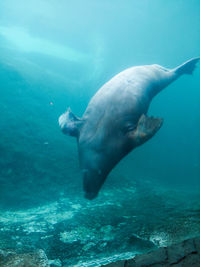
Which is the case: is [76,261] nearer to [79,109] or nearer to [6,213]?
[6,213]

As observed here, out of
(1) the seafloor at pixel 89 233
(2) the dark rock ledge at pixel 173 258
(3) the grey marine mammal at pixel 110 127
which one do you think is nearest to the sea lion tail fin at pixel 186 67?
(3) the grey marine mammal at pixel 110 127

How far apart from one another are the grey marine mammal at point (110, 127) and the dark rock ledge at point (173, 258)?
4.41ft

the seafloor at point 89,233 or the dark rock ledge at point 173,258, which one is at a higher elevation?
the seafloor at point 89,233

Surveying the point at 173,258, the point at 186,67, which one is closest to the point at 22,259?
the point at 173,258

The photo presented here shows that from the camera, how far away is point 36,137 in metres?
9.58

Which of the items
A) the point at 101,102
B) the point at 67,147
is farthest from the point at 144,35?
the point at 101,102

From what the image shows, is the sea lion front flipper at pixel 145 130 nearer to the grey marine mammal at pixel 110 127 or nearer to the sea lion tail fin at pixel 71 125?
the grey marine mammal at pixel 110 127

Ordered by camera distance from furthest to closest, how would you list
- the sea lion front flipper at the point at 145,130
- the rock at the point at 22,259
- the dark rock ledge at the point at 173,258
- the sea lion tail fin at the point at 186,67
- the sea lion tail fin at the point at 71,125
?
1. the sea lion tail fin at the point at 186,67
2. the sea lion tail fin at the point at 71,125
3. the sea lion front flipper at the point at 145,130
4. the rock at the point at 22,259
5. the dark rock ledge at the point at 173,258

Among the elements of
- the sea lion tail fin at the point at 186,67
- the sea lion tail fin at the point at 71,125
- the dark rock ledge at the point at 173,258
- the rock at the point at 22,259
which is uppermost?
the sea lion tail fin at the point at 186,67

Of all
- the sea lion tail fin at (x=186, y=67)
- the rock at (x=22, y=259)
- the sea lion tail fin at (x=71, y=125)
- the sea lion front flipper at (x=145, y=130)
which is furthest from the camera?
the sea lion tail fin at (x=186, y=67)

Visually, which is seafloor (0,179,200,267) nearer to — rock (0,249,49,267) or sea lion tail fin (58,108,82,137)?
rock (0,249,49,267)

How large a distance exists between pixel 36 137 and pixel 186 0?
59.6 feet

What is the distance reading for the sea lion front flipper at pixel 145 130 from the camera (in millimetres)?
2791

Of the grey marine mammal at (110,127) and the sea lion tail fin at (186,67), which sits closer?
the grey marine mammal at (110,127)
